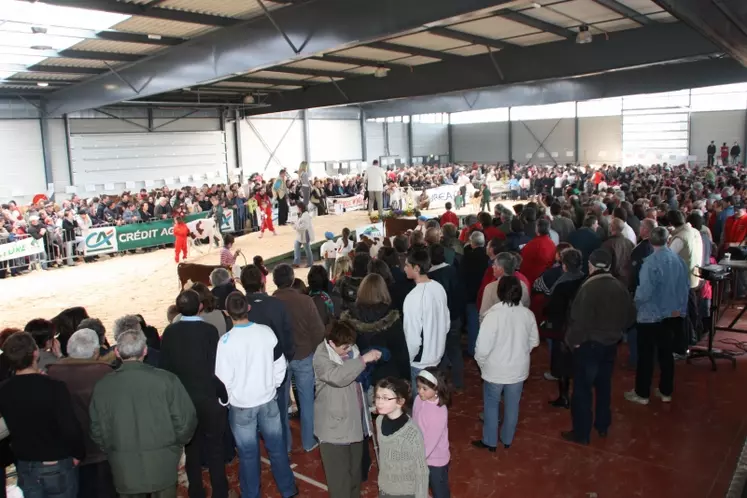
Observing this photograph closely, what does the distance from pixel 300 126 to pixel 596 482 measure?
97.3ft

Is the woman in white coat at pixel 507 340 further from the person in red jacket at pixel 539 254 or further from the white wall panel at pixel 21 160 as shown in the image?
the white wall panel at pixel 21 160

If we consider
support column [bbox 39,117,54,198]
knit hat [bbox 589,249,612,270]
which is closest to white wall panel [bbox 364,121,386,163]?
support column [bbox 39,117,54,198]

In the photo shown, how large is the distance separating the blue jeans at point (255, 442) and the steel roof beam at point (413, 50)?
1064 centimetres

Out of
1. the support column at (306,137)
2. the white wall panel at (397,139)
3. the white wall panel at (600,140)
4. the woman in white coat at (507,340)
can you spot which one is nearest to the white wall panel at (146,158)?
the support column at (306,137)

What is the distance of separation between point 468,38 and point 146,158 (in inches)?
662

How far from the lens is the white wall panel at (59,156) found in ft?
72.0

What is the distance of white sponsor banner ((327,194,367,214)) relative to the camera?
78.6 feet

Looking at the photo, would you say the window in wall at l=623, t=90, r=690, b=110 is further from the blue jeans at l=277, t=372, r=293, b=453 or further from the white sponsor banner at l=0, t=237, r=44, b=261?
the blue jeans at l=277, t=372, r=293, b=453

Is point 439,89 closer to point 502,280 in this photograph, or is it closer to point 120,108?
point 502,280

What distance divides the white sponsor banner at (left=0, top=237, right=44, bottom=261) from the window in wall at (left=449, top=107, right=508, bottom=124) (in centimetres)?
3164

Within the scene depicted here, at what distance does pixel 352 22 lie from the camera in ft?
28.9

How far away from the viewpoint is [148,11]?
31.9ft

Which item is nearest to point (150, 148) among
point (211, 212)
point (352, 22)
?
point (211, 212)

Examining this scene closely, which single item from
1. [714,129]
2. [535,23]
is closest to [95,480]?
[535,23]
